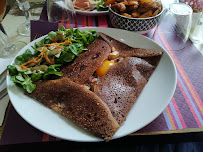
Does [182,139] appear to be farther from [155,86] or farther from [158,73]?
[158,73]

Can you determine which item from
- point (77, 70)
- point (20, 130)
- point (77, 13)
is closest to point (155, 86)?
point (77, 70)

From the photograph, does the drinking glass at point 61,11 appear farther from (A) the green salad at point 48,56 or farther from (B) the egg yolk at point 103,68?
(B) the egg yolk at point 103,68

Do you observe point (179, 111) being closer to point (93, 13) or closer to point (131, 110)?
point (131, 110)

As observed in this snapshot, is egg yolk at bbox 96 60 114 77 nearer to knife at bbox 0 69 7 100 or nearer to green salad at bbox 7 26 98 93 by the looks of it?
green salad at bbox 7 26 98 93

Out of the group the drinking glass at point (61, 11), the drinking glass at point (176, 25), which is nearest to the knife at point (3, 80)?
the drinking glass at point (61, 11)

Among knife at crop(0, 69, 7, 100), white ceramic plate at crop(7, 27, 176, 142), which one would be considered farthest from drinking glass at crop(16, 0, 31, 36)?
white ceramic plate at crop(7, 27, 176, 142)
